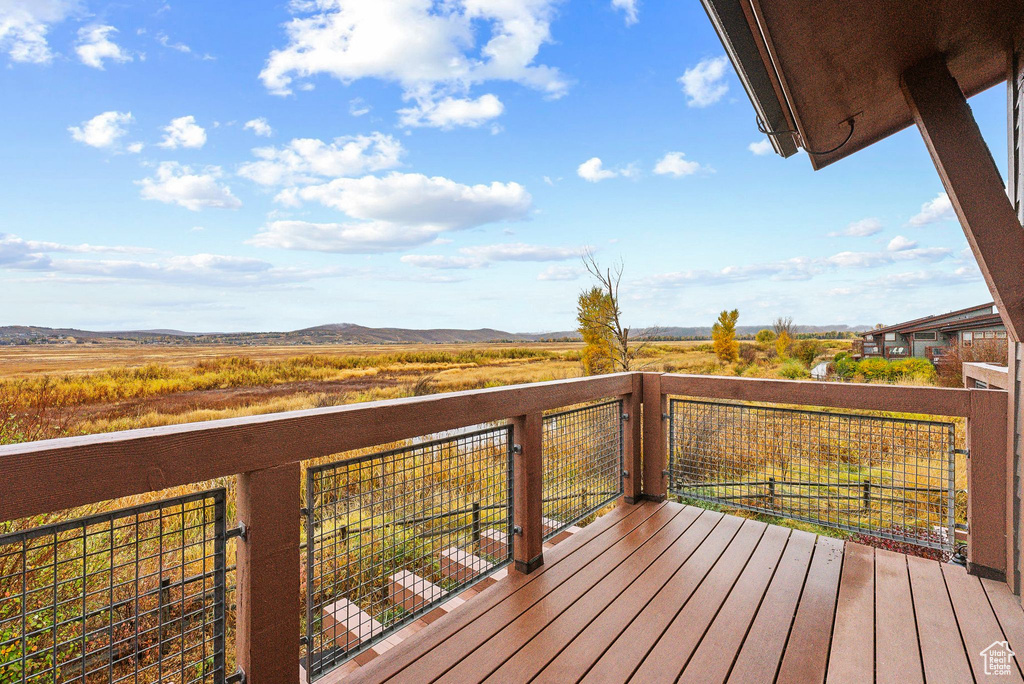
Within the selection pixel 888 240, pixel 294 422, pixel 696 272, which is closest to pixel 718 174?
pixel 696 272

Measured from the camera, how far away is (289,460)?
1.23 metres

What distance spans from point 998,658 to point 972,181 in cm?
149

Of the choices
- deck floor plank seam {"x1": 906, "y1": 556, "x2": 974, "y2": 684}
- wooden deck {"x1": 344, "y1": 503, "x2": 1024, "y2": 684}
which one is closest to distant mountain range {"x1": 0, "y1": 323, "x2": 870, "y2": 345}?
wooden deck {"x1": 344, "y1": 503, "x2": 1024, "y2": 684}

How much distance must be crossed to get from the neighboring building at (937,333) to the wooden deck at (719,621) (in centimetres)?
177

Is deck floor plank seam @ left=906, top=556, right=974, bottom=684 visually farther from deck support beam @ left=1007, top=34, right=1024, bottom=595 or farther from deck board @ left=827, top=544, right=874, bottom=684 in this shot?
deck support beam @ left=1007, top=34, right=1024, bottom=595

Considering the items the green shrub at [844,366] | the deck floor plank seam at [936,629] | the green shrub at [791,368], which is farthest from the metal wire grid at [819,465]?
the green shrub at [791,368]

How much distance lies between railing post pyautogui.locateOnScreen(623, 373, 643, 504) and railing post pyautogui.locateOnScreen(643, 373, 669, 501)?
0.10 ft

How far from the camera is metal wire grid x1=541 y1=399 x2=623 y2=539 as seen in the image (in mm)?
2266

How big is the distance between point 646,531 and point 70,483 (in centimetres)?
221

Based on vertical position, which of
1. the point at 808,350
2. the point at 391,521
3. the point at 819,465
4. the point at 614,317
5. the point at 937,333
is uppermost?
the point at 614,317

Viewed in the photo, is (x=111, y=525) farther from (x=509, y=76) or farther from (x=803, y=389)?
(x=509, y=76)

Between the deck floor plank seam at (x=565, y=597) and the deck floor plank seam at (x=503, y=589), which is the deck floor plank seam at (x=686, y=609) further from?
the deck floor plank seam at (x=503, y=589)

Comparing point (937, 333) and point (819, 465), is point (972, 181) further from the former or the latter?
point (937, 333)

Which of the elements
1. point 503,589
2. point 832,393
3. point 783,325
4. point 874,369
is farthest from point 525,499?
point 783,325
